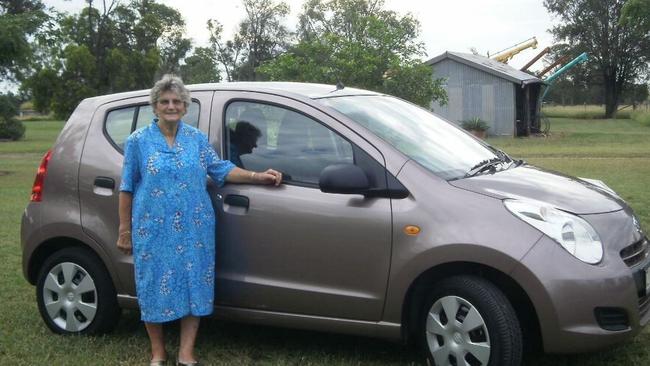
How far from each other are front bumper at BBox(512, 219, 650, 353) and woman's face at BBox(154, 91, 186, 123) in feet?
6.55

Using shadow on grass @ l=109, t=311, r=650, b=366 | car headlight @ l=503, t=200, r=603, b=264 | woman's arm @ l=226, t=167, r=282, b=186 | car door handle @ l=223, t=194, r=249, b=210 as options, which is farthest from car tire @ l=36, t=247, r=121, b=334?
car headlight @ l=503, t=200, r=603, b=264

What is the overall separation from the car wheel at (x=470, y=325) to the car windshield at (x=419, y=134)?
0.64 m

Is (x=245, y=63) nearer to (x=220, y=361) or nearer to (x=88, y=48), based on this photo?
(x=88, y=48)

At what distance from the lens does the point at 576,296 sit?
3.56 m

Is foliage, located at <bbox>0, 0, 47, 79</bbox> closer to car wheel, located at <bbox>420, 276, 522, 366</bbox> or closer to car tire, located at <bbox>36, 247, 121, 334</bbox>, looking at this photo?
car tire, located at <bbox>36, 247, 121, 334</bbox>

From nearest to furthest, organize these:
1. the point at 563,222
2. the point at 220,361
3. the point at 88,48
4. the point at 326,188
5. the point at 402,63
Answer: the point at 563,222 → the point at 326,188 → the point at 220,361 → the point at 402,63 → the point at 88,48

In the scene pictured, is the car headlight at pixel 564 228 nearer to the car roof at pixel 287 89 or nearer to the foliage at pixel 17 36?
the car roof at pixel 287 89

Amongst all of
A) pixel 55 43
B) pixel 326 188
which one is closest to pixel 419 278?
pixel 326 188

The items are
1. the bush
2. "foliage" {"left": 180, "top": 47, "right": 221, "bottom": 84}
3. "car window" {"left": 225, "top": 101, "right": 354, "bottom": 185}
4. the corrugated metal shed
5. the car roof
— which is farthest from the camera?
"foliage" {"left": 180, "top": 47, "right": 221, "bottom": 84}

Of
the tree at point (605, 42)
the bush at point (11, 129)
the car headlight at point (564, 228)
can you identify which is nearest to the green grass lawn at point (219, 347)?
the car headlight at point (564, 228)

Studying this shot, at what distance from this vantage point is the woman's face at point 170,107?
13.7 feet

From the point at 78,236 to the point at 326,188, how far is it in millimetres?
1843

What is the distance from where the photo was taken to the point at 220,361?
14.9 feet

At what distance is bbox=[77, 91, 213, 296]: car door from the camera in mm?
4688
